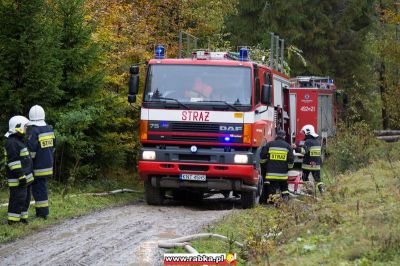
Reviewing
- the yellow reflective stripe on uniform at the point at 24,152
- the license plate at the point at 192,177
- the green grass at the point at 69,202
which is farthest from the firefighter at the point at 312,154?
the yellow reflective stripe on uniform at the point at 24,152

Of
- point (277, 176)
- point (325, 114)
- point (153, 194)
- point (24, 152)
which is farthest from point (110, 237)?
point (325, 114)

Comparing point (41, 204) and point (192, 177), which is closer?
point (41, 204)

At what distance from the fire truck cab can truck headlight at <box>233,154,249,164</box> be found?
0.02 meters

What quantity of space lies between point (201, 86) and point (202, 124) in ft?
2.56

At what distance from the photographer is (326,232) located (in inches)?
336

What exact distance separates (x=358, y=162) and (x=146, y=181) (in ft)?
27.1

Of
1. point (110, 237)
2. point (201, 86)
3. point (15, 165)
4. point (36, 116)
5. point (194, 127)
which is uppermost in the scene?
point (201, 86)

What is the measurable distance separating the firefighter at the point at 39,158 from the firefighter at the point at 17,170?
1.47ft

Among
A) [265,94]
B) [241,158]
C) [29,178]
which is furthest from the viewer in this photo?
[265,94]

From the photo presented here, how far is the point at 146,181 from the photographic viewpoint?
1385 centimetres

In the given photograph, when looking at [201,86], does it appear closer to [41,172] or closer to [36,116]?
[36,116]

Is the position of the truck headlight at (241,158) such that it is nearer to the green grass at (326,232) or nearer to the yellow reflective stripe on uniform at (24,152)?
the green grass at (326,232)

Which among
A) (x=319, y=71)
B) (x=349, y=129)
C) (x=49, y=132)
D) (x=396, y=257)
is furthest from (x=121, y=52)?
(x=319, y=71)

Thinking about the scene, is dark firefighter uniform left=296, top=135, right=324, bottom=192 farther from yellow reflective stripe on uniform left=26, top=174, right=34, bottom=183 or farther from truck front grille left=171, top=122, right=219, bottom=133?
yellow reflective stripe on uniform left=26, top=174, right=34, bottom=183
